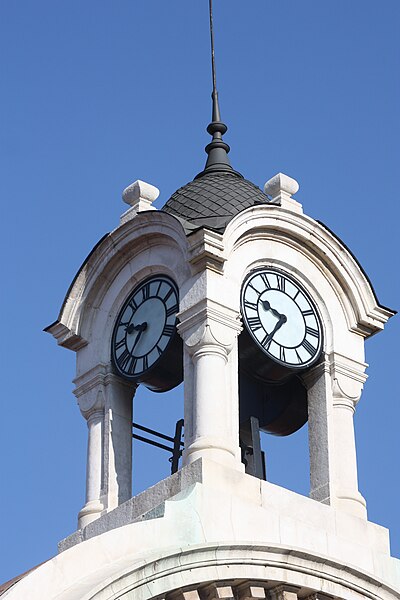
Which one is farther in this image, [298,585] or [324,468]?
[324,468]

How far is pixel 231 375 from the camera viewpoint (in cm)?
2561

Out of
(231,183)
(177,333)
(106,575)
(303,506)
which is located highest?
(231,183)

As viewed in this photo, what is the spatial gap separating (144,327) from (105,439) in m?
1.54

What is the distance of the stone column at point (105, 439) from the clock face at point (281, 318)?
6.75 ft

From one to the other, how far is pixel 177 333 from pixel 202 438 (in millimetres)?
1890

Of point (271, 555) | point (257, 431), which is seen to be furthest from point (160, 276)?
point (271, 555)

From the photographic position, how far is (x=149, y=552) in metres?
23.2

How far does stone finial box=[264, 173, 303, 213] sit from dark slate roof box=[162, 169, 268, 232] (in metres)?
0.19

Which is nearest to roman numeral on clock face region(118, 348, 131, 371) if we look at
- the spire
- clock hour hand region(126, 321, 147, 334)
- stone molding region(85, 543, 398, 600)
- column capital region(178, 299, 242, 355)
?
clock hour hand region(126, 321, 147, 334)

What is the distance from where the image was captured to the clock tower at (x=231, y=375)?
2398 cm

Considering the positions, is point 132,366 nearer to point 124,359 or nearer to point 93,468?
point 124,359

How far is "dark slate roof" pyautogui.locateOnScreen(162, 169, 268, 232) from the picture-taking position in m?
26.8

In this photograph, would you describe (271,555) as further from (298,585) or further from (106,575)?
(106,575)

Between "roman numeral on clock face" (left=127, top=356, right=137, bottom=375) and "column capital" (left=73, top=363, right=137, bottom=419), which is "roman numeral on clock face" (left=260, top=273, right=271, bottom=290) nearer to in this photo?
"roman numeral on clock face" (left=127, top=356, right=137, bottom=375)
